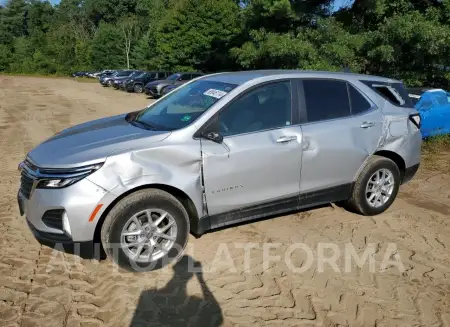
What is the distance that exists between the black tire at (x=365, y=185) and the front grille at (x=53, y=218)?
3.23m

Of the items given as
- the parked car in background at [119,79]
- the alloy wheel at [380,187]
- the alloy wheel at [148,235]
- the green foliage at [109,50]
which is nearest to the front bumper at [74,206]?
the alloy wheel at [148,235]

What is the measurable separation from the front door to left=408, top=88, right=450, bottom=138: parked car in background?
5.65 meters

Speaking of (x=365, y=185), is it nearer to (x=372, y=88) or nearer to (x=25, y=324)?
(x=372, y=88)

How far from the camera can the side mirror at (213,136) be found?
3.78 meters

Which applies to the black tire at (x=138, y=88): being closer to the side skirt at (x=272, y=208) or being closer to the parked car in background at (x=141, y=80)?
the parked car in background at (x=141, y=80)

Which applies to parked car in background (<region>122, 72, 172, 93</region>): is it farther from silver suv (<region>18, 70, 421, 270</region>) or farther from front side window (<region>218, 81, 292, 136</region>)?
front side window (<region>218, 81, 292, 136</region>)

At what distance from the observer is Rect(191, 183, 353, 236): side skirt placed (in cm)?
395

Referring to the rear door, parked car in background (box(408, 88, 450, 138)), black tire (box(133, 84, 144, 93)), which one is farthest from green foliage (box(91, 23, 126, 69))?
the rear door

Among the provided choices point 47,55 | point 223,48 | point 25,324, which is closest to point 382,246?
point 25,324

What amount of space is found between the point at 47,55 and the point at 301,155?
78.1 meters

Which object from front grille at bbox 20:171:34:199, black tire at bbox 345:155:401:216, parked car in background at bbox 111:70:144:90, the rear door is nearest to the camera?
front grille at bbox 20:171:34:199

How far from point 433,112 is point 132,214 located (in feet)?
24.7

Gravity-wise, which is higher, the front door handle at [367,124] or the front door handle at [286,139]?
the front door handle at [367,124]

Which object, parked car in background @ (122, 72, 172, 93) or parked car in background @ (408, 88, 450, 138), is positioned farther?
parked car in background @ (122, 72, 172, 93)
